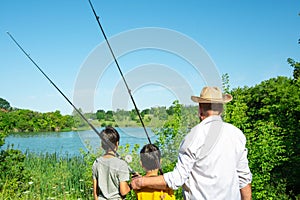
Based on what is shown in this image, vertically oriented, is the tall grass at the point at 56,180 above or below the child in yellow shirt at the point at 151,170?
below

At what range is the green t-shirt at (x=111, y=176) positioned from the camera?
302 centimetres

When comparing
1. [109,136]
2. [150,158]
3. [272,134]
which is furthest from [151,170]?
[272,134]

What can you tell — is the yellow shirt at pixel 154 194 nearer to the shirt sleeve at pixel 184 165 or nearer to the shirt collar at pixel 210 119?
the shirt sleeve at pixel 184 165

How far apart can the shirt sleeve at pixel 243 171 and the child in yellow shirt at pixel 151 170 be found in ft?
1.83

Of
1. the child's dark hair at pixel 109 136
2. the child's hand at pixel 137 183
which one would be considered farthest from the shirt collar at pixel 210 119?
the child's dark hair at pixel 109 136

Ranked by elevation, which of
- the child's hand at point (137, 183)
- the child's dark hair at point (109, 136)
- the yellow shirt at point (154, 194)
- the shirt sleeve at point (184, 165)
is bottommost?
the yellow shirt at point (154, 194)

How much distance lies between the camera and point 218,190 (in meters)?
2.34

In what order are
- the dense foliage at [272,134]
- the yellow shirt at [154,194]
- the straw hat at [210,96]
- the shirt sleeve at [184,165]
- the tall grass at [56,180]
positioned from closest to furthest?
the shirt sleeve at [184,165] < the straw hat at [210,96] < the yellow shirt at [154,194] < the dense foliage at [272,134] < the tall grass at [56,180]

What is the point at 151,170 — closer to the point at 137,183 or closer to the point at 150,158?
the point at 150,158

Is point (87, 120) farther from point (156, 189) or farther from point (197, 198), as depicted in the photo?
point (197, 198)

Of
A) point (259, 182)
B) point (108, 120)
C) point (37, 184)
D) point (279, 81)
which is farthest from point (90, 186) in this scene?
point (279, 81)

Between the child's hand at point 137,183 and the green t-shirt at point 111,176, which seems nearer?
the child's hand at point 137,183

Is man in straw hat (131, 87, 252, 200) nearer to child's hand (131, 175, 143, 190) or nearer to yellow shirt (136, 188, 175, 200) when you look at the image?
child's hand (131, 175, 143, 190)

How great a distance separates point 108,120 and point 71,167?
5.15 m
